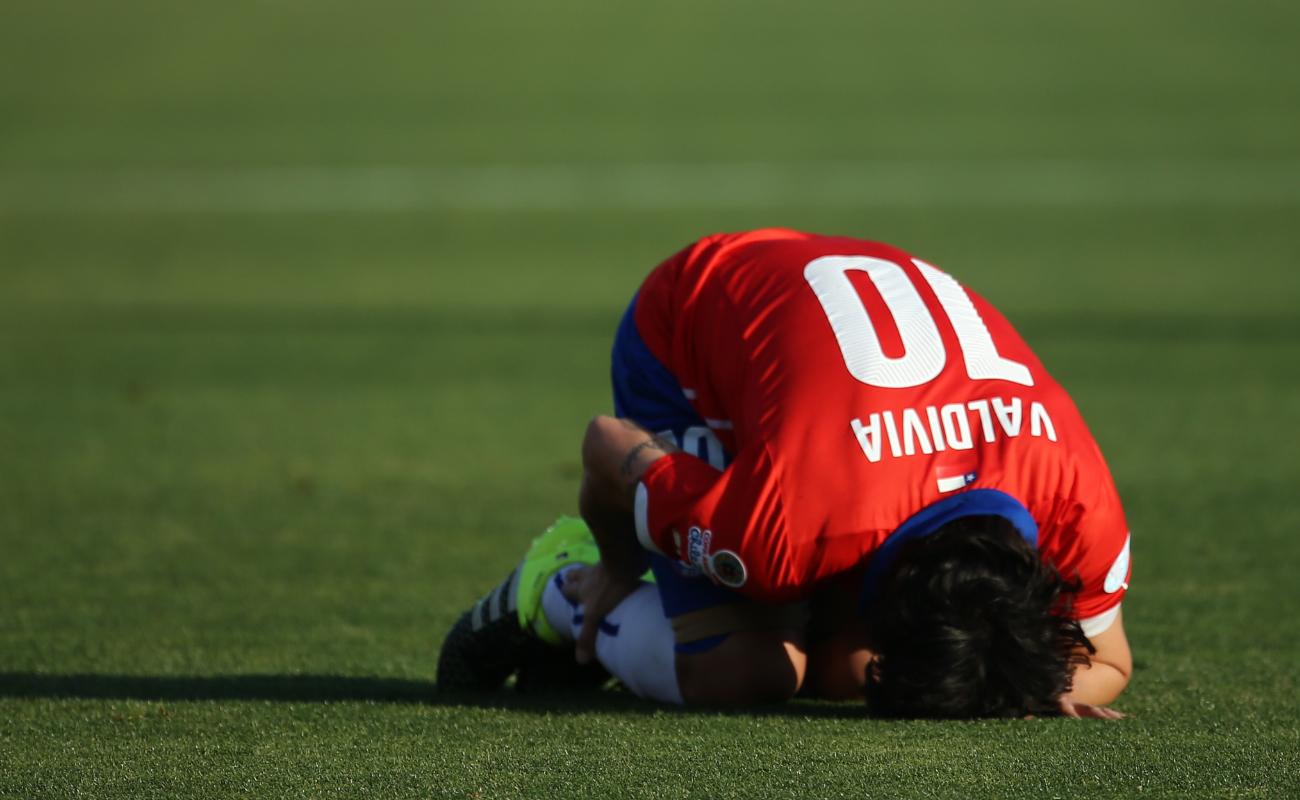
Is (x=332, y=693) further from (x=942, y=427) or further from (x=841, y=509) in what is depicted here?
(x=942, y=427)

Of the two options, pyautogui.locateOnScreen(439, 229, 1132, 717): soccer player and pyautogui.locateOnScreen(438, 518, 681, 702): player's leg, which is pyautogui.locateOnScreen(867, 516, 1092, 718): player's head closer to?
pyautogui.locateOnScreen(439, 229, 1132, 717): soccer player

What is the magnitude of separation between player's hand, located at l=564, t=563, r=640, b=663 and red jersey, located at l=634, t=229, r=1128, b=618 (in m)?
0.42

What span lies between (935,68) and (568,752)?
88.6 feet

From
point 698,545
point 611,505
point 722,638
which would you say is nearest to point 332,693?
point 611,505

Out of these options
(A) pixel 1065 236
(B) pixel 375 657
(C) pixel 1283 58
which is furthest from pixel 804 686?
(C) pixel 1283 58

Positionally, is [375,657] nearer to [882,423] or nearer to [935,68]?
[882,423]

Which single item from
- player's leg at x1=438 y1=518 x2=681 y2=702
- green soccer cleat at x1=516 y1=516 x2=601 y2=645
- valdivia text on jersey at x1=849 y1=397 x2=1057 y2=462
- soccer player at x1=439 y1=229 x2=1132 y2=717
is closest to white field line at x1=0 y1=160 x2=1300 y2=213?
green soccer cleat at x1=516 y1=516 x2=601 y2=645

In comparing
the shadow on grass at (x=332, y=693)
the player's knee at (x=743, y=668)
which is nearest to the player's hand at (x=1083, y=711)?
the shadow on grass at (x=332, y=693)

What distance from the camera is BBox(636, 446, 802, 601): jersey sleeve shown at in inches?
135

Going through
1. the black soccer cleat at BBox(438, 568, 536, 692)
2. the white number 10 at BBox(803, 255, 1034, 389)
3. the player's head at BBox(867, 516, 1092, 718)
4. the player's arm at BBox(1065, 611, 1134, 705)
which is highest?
the white number 10 at BBox(803, 255, 1034, 389)

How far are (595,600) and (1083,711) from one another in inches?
41.5

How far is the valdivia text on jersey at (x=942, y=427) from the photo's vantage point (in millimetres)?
3496

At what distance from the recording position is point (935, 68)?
2938 centimetres

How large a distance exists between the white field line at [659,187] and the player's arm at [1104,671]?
553 inches
